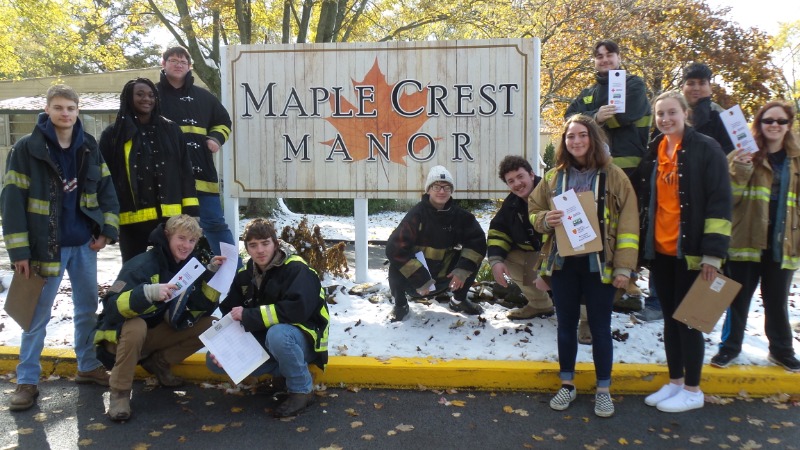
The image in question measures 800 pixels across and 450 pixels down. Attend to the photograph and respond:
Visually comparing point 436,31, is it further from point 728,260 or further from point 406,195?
point 728,260

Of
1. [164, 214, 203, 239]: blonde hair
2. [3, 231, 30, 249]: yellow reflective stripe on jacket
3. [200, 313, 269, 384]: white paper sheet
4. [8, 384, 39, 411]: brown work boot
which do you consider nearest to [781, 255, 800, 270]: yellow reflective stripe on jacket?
[200, 313, 269, 384]: white paper sheet

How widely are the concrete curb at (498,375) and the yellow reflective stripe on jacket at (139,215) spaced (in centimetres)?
108

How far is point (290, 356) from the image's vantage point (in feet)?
12.7

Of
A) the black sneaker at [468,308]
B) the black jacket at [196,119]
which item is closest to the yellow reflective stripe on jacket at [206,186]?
the black jacket at [196,119]

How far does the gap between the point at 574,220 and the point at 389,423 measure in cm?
166

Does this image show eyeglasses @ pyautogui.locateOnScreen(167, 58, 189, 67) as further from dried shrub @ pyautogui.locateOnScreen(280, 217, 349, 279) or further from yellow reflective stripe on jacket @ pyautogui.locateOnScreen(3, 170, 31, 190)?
dried shrub @ pyautogui.locateOnScreen(280, 217, 349, 279)

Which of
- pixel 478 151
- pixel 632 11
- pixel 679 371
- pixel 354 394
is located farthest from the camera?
pixel 632 11

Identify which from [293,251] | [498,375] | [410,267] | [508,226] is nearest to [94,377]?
[293,251]

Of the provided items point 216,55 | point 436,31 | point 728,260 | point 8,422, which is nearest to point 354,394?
point 8,422

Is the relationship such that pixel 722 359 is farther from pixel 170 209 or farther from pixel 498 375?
pixel 170 209

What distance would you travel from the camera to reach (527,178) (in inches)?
189

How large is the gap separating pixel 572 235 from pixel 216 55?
43.3ft

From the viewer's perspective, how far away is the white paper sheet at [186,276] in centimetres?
388

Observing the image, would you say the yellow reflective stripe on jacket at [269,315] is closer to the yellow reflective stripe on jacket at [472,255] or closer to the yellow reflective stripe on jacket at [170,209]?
the yellow reflective stripe on jacket at [170,209]
